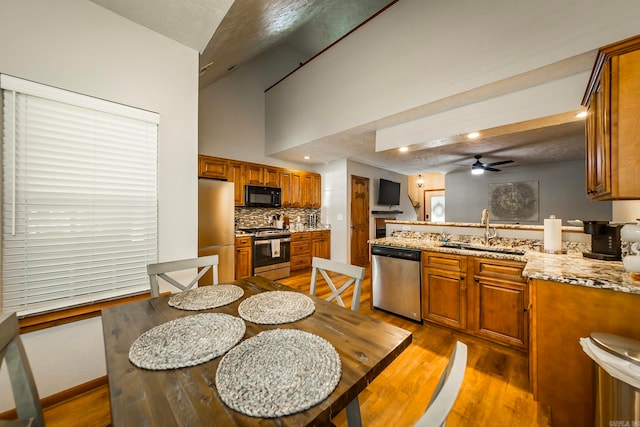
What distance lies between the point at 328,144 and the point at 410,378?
327 centimetres

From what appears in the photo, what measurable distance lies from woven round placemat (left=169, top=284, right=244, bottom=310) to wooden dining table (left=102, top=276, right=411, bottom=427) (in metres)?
0.05

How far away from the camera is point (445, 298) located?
2410 mm

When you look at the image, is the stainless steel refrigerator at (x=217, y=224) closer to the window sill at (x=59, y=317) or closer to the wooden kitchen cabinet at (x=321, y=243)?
the window sill at (x=59, y=317)

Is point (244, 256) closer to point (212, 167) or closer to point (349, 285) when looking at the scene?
point (212, 167)

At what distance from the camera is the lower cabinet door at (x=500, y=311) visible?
200 cm

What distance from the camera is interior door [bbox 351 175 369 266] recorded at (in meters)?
5.23

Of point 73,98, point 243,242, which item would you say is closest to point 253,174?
point 243,242

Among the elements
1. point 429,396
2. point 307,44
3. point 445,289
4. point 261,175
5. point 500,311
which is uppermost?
point 307,44

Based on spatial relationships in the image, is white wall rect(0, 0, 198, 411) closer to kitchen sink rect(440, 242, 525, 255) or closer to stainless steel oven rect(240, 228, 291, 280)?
stainless steel oven rect(240, 228, 291, 280)

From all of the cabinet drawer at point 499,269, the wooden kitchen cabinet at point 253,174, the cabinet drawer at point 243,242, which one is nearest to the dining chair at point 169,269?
the cabinet drawer at point 243,242

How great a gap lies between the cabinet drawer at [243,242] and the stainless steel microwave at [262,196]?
2.35 ft

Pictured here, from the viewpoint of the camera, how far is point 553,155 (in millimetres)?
4391

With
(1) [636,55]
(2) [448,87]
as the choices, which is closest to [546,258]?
(1) [636,55]

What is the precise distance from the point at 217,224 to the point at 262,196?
140 cm
